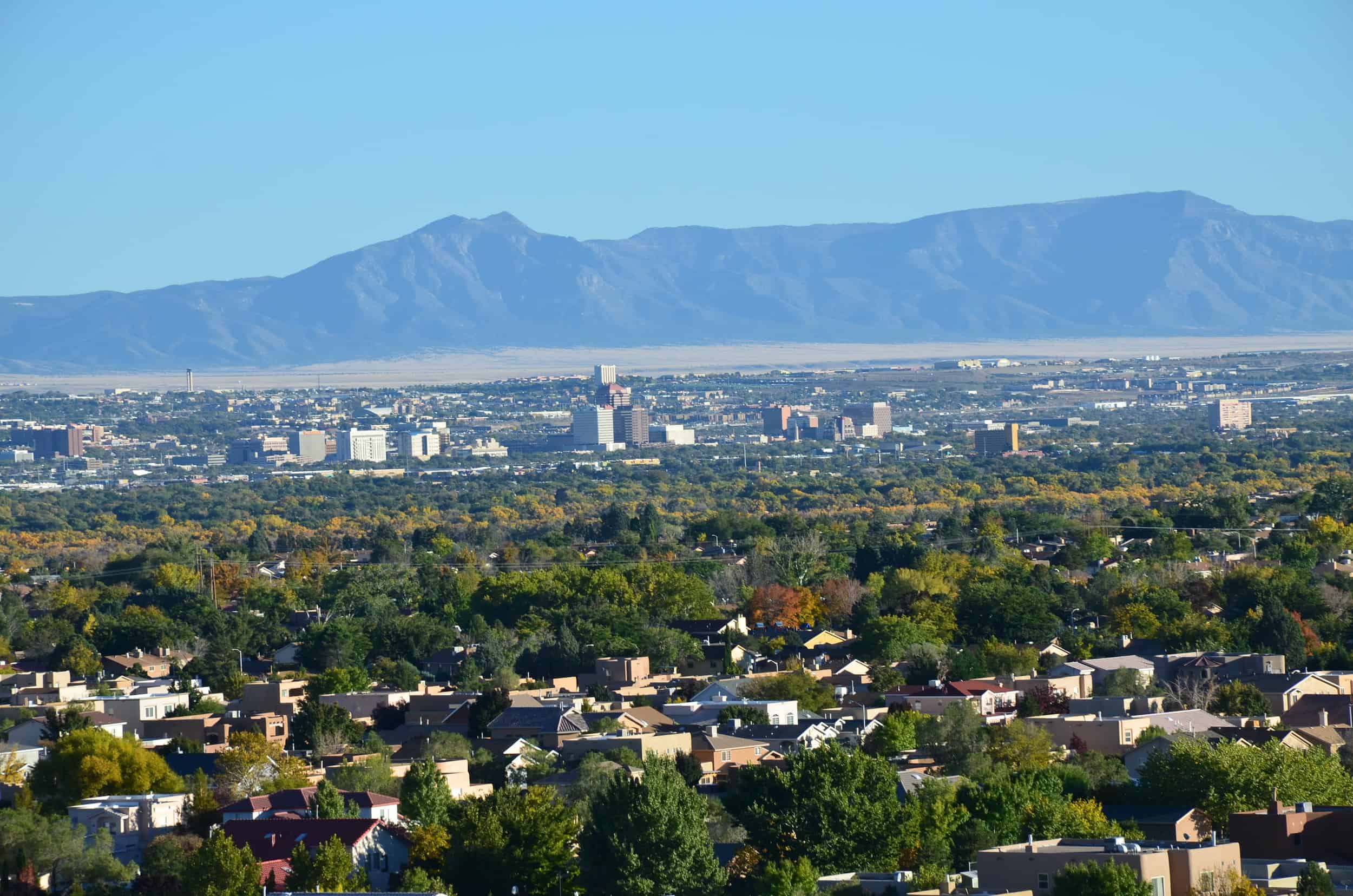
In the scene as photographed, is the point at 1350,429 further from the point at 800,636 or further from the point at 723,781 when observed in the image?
the point at 723,781

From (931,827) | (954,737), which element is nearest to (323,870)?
(931,827)

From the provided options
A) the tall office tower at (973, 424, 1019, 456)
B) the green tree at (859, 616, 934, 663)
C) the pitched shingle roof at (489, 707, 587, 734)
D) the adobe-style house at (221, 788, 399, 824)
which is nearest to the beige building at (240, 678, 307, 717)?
the pitched shingle roof at (489, 707, 587, 734)

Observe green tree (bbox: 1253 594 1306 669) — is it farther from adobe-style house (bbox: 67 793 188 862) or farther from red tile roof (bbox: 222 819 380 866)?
red tile roof (bbox: 222 819 380 866)

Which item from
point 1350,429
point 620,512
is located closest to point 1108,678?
point 620,512

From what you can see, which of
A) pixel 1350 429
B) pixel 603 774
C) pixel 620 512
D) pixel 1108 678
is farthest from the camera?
pixel 1350 429

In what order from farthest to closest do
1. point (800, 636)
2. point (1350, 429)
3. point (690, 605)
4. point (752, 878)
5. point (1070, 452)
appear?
point (1350, 429) → point (1070, 452) → point (690, 605) → point (800, 636) → point (752, 878)

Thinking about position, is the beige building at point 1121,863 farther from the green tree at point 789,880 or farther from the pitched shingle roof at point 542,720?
the pitched shingle roof at point 542,720

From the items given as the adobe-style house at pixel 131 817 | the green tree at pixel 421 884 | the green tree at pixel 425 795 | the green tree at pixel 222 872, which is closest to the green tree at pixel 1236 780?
the green tree at pixel 425 795
